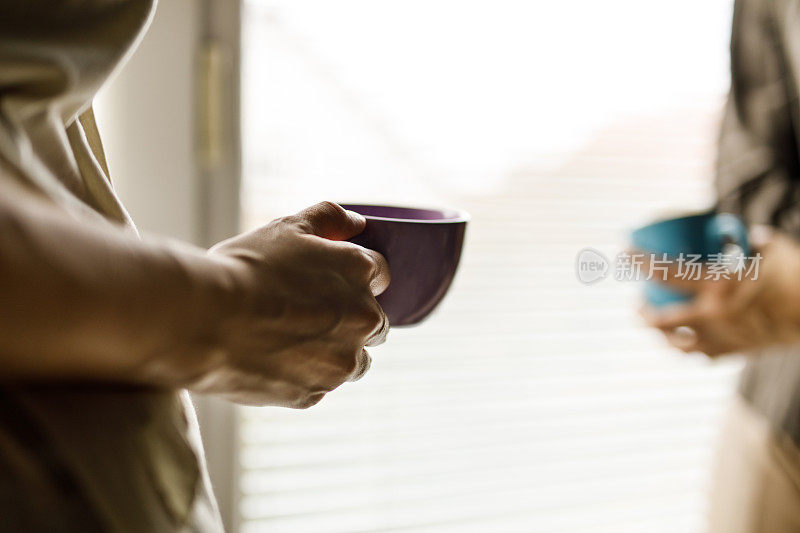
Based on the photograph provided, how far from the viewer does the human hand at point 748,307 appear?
85 centimetres

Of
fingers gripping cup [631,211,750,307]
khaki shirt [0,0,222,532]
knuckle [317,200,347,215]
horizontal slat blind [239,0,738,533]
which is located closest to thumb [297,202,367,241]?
knuckle [317,200,347,215]

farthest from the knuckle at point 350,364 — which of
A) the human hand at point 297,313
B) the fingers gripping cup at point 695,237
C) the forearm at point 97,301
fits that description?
the fingers gripping cup at point 695,237

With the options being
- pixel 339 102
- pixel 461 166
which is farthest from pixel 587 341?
pixel 339 102

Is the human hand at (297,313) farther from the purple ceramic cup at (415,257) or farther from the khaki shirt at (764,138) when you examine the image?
the khaki shirt at (764,138)

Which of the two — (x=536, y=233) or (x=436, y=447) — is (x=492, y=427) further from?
(x=536, y=233)

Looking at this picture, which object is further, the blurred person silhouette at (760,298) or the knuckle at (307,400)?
the blurred person silhouette at (760,298)

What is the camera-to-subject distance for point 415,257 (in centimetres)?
43

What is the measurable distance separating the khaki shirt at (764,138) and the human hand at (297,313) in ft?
2.42

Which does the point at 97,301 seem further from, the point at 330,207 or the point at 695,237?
the point at 695,237

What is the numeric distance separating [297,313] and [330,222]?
0.07m

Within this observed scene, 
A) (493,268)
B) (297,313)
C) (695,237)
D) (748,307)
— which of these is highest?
(297,313)

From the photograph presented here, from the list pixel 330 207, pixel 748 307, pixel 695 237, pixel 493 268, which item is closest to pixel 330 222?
pixel 330 207

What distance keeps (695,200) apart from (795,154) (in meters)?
0.37

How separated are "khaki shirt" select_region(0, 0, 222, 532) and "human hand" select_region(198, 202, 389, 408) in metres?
0.04
